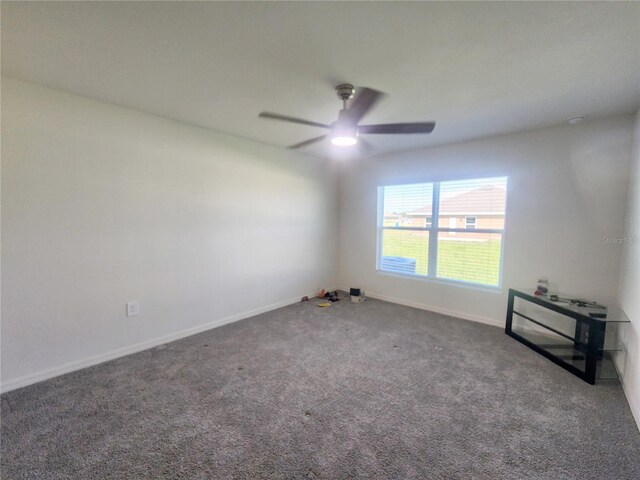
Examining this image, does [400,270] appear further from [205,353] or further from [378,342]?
[205,353]

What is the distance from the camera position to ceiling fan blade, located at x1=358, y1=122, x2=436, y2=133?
221cm

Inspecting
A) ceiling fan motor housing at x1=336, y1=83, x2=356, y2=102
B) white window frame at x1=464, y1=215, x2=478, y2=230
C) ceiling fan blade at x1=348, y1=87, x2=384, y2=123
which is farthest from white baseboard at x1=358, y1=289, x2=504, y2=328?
ceiling fan motor housing at x1=336, y1=83, x2=356, y2=102

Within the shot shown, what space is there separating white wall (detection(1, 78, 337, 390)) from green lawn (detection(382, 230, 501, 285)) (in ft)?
6.24

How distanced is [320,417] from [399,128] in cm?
223

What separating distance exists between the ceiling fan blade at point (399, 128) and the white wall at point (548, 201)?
Result: 1.61 metres

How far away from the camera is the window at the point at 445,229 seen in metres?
3.45

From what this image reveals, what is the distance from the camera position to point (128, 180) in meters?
2.57

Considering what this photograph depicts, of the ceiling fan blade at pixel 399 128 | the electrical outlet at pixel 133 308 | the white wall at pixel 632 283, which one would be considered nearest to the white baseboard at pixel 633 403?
the white wall at pixel 632 283

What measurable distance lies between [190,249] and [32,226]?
1224 mm

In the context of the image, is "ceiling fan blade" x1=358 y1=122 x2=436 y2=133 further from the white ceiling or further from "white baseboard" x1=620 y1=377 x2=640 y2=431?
"white baseboard" x1=620 y1=377 x2=640 y2=431

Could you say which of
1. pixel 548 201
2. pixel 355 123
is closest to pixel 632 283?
pixel 548 201

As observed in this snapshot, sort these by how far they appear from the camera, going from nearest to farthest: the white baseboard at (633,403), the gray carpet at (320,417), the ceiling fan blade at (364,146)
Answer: the gray carpet at (320,417) < the white baseboard at (633,403) < the ceiling fan blade at (364,146)

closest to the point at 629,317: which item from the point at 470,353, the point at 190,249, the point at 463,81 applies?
the point at 470,353

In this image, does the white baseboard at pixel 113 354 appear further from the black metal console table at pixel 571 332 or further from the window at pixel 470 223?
the black metal console table at pixel 571 332
